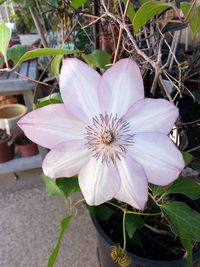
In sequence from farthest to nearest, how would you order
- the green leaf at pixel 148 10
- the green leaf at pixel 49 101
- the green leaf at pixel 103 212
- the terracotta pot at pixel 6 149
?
the terracotta pot at pixel 6 149
the green leaf at pixel 103 212
the green leaf at pixel 49 101
the green leaf at pixel 148 10

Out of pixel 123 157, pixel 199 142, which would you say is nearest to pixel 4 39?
pixel 123 157

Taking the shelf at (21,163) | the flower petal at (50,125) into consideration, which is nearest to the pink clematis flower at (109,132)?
the flower petal at (50,125)

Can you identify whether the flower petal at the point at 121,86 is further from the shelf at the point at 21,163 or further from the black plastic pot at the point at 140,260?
the shelf at the point at 21,163

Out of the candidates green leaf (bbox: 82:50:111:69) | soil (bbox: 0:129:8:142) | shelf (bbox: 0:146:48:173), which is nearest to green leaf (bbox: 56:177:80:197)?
green leaf (bbox: 82:50:111:69)

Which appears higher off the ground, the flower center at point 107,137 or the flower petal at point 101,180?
the flower center at point 107,137

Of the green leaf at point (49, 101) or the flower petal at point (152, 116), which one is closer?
the flower petal at point (152, 116)

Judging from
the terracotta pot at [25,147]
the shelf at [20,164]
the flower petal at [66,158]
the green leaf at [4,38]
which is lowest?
the shelf at [20,164]

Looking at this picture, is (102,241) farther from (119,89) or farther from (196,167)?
(119,89)

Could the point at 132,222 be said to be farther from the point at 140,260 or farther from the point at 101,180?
the point at 101,180
